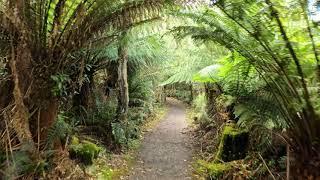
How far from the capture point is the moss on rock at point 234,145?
5719 millimetres

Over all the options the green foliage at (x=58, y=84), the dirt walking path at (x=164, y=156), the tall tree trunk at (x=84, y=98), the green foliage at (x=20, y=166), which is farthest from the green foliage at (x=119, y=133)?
the green foliage at (x=20, y=166)

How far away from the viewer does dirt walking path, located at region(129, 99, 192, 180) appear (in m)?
6.17

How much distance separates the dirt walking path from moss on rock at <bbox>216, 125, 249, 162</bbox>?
76 centimetres

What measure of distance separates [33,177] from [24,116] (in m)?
0.61

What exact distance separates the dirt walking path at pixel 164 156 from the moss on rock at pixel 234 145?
76cm

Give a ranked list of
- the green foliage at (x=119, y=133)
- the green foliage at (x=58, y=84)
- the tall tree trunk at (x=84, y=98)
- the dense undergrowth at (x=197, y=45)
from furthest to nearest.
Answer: the green foliage at (x=119, y=133) < the tall tree trunk at (x=84, y=98) < the green foliage at (x=58, y=84) < the dense undergrowth at (x=197, y=45)

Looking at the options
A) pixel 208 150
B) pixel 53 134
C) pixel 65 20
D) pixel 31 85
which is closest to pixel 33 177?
pixel 53 134

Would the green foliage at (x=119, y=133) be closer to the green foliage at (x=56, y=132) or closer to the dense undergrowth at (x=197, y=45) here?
the dense undergrowth at (x=197, y=45)

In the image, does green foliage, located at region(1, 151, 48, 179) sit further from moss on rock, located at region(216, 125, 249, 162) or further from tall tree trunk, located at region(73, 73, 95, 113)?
tall tree trunk, located at region(73, 73, 95, 113)

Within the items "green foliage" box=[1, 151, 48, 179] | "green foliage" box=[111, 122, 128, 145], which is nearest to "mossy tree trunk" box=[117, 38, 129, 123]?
"green foliage" box=[111, 122, 128, 145]

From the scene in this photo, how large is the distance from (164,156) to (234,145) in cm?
214

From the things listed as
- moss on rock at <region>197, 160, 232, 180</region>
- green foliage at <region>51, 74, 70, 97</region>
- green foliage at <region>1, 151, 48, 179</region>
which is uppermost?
green foliage at <region>51, 74, 70, 97</region>

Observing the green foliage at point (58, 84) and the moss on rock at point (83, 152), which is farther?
the moss on rock at point (83, 152)

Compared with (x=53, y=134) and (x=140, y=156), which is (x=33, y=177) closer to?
(x=53, y=134)
